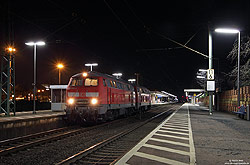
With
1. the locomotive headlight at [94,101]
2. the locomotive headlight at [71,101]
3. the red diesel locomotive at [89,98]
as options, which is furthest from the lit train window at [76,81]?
the locomotive headlight at [94,101]

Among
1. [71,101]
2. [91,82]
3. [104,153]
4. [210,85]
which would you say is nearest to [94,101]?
[91,82]

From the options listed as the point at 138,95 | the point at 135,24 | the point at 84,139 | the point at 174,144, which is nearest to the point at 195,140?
the point at 174,144

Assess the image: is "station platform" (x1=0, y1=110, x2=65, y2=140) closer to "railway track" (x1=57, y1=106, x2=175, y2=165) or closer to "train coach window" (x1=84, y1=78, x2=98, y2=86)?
"train coach window" (x1=84, y1=78, x2=98, y2=86)

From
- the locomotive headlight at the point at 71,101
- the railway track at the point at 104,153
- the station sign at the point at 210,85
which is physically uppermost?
the station sign at the point at 210,85

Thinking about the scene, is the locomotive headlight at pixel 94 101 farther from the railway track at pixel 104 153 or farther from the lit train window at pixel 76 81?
the railway track at pixel 104 153

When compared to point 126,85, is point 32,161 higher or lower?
lower

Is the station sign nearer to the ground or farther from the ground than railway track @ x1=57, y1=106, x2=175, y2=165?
farther from the ground

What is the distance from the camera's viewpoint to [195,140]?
1002 centimetres

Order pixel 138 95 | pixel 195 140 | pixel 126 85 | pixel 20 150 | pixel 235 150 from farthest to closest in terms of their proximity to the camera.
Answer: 1. pixel 138 95
2. pixel 126 85
3. pixel 195 140
4. pixel 20 150
5. pixel 235 150

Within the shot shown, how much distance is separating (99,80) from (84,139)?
219 inches

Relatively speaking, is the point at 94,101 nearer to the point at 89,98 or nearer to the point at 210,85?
the point at 89,98

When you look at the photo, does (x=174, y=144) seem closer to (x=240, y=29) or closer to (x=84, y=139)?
(x=84, y=139)

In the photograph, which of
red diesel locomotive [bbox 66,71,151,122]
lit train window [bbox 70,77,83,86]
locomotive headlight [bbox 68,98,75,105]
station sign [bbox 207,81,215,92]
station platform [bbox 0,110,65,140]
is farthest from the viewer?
station sign [bbox 207,81,215,92]

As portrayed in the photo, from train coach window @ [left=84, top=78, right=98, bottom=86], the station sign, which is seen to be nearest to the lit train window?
train coach window @ [left=84, top=78, right=98, bottom=86]
